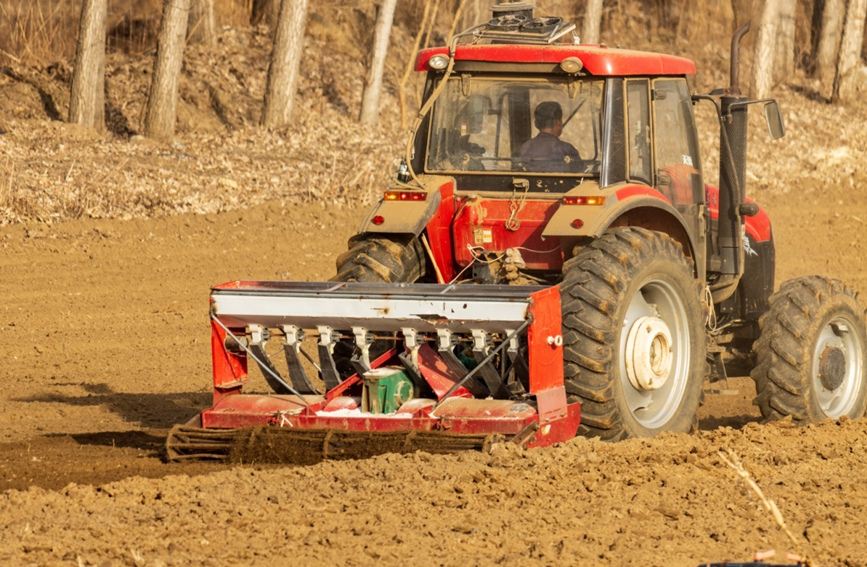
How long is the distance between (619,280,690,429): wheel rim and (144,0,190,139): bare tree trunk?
41.9 feet

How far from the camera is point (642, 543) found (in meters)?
4.99

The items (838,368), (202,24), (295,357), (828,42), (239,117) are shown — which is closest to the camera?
(295,357)

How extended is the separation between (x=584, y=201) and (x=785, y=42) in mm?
21408

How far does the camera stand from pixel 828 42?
88.5 ft

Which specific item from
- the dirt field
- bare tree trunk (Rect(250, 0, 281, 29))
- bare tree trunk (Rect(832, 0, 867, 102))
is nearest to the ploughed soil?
the dirt field

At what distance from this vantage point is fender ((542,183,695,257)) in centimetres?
647

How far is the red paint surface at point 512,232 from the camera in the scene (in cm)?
699

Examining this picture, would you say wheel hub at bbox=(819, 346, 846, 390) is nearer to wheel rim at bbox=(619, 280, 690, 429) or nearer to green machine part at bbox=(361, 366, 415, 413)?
wheel rim at bbox=(619, 280, 690, 429)

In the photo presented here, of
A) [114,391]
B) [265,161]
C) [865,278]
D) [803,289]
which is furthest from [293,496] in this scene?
[265,161]

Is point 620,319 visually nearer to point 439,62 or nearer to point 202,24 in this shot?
point 439,62

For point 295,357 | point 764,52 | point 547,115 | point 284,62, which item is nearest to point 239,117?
point 284,62

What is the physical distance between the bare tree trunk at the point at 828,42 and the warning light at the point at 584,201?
859 inches

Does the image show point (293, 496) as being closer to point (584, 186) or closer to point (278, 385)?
point (278, 385)

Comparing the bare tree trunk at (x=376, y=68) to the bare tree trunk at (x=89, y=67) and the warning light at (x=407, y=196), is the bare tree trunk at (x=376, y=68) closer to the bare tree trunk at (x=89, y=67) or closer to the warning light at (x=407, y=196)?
the bare tree trunk at (x=89, y=67)
